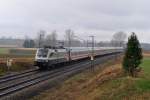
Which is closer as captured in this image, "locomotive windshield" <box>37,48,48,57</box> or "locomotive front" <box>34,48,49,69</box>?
"locomotive front" <box>34,48,49,69</box>

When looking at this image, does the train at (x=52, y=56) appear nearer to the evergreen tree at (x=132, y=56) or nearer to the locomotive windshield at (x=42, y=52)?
the locomotive windshield at (x=42, y=52)

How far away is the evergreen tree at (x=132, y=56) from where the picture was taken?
28.8m

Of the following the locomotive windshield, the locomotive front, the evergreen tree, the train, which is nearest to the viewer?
the evergreen tree

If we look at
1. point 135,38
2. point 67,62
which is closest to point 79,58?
point 67,62

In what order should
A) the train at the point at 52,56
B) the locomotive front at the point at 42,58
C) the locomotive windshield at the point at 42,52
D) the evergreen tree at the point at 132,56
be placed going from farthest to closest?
the locomotive windshield at the point at 42,52 → the train at the point at 52,56 → the locomotive front at the point at 42,58 → the evergreen tree at the point at 132,56

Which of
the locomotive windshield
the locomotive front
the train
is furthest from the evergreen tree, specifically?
the locomotive windshield

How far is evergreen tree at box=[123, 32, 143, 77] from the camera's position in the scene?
2877 centimetres

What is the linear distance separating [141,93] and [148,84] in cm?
278

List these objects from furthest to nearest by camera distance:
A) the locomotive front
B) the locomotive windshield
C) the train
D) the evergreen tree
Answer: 1. the locomotive windshield
2. the train
3. the locomotive front
4. the evergreen tree

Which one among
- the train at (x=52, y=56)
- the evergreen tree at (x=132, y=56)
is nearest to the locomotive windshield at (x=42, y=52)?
the train at (x=52, y=56)

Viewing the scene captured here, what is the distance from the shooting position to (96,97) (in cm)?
2189

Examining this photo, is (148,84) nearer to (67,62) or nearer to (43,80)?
(43,80)

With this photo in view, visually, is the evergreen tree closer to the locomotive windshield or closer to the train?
the train

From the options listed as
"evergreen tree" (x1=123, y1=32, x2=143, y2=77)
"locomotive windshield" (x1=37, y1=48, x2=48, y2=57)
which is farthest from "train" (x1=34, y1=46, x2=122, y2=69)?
"evergreen tree" (x1=123, y1=32, x2=143, y2=77)
